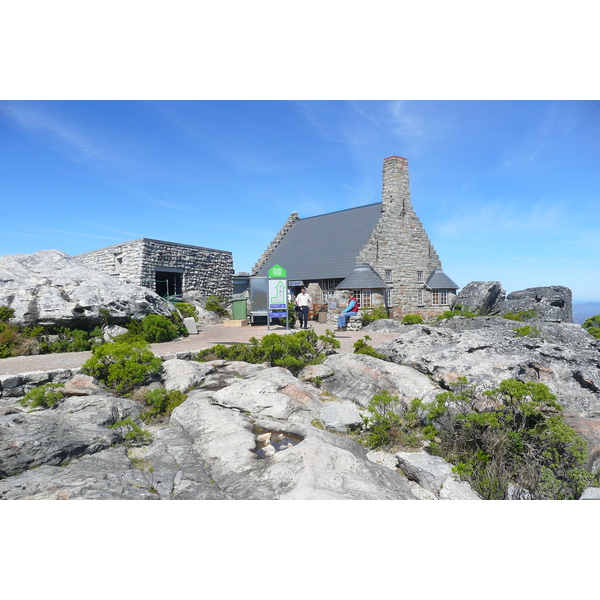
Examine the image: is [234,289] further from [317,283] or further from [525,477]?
[525,477]

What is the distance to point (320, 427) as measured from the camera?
573 cm

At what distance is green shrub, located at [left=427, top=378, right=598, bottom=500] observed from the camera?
169 inches

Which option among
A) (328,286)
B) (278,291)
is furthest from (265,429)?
(328,286)

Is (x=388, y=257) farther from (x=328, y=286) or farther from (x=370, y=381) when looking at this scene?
(x=370, y=381)

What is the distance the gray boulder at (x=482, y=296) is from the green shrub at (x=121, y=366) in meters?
19.7

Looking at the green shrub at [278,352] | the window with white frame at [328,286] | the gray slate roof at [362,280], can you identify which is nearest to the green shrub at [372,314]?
the gray slate roof at [362,280]

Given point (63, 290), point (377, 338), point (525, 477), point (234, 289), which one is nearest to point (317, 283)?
point (234, 289)

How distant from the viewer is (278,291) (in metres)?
14.2

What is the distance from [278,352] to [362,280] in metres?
13.6

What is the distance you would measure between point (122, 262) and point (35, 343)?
37.8ft

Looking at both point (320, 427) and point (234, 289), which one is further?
point (234, 289)

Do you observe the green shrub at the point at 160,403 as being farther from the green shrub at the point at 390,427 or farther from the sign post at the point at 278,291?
the sign post at the point at 278,291

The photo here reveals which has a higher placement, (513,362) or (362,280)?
(362,280)

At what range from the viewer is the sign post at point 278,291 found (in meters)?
14.0
